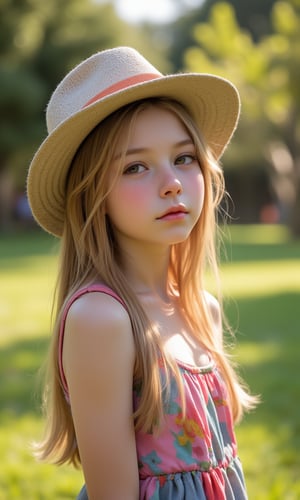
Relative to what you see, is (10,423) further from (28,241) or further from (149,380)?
(28,241)

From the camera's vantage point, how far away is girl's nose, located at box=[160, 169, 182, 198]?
6.34 feet

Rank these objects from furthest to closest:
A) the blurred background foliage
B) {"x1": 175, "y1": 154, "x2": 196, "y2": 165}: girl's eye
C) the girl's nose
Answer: the blurred background foliage → {"x1": 175, "y1": 154, "x2": 196, "y2": 165}: girl's eye → the girl's nose

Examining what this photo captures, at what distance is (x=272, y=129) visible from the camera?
28.3 metres

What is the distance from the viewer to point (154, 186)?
1940 mm

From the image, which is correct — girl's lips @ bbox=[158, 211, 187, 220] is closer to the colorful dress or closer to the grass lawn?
the colorful dress

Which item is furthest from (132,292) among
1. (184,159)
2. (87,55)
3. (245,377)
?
(87,55)

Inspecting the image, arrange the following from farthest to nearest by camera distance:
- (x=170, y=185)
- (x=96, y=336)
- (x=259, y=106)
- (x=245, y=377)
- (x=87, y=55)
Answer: (x=87, y=55), (x=259, y=106), (x=245, y=377), (x=170, y=185), (x=96, y=336)

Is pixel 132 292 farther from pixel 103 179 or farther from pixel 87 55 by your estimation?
pixel 87 55

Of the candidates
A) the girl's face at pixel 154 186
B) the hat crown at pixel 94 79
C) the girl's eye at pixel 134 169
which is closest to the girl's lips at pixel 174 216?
the girl's face at pixel 154 186

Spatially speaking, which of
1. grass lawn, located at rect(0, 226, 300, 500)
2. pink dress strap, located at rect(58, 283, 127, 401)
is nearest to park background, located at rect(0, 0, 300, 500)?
grass lawn, located at rect(0, 226, 300, 500)

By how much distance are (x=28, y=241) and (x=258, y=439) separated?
21549 millimetres

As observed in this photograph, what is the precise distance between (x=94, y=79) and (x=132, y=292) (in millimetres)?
523

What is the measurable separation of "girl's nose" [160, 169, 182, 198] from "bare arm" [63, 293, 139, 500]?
0.97ft

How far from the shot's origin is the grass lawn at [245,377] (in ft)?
11.6
